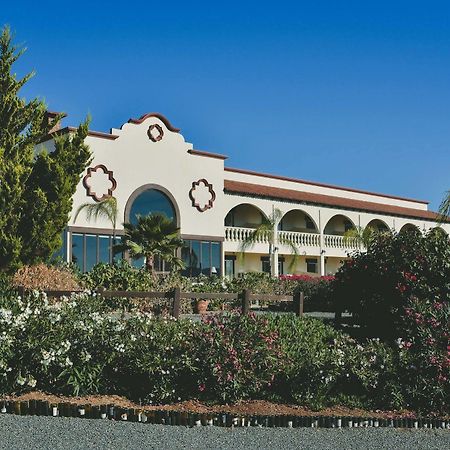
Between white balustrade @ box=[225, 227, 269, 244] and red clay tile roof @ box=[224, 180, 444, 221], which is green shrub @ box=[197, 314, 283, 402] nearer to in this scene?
red clay tile roof @ box=[224, 180, 444, 221]

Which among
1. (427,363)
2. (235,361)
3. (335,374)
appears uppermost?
(235,361)

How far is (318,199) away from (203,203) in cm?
981

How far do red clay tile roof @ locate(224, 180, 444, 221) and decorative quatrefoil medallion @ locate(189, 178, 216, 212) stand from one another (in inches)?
54.2

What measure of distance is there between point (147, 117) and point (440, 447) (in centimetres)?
2458

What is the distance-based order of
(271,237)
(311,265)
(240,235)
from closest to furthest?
(240,235) → (271,237) → (311,265)

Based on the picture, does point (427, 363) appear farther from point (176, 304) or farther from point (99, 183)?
point (99, 183)

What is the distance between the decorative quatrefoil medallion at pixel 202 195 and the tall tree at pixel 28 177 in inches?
493

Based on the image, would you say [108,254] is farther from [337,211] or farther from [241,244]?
[337,211]

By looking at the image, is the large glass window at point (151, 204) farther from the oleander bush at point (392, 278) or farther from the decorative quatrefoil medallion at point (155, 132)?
the oleander bush at point (392, 278)

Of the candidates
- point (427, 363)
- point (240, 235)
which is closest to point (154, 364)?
point (427, 363)

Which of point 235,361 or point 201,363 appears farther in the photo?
point 201,363

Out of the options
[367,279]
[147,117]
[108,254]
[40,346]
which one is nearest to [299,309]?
[367,279]

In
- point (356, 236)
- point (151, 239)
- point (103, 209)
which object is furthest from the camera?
point (356, 236)

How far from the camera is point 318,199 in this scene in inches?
1572
